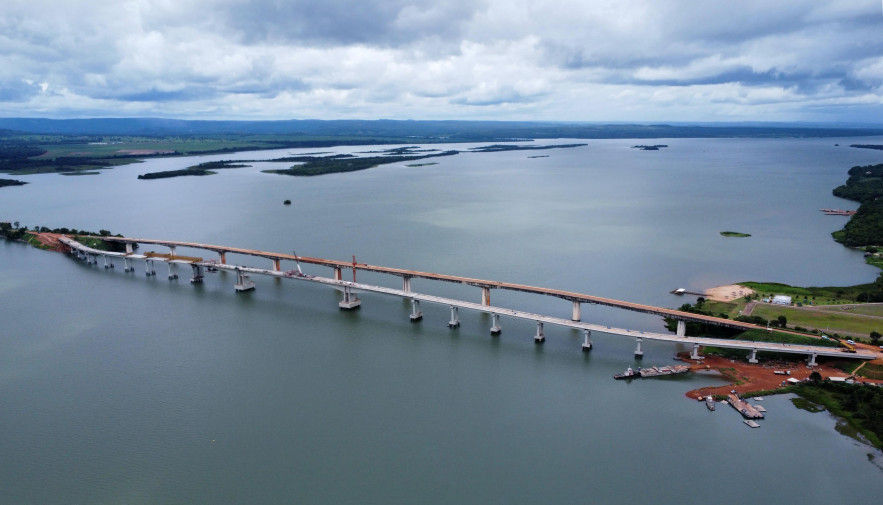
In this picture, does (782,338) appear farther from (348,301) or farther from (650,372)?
(348,301)

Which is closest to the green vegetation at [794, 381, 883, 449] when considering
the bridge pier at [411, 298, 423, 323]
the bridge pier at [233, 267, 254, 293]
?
the bridge pier at [411, 298, 423, 323]

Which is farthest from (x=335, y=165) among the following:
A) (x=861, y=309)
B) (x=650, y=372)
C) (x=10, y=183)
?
(x=650, y=372)

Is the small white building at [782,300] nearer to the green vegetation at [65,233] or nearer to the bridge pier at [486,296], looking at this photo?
the bridge pier at [486,296]

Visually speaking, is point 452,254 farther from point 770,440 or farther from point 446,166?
point 446,166

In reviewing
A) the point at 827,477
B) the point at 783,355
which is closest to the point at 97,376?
the point at 827,477

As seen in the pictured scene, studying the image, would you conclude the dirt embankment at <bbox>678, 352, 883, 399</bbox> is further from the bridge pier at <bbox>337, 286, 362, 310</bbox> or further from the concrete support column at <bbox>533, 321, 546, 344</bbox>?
the bridge pier at <bbox>337, 286, 362, 310</bbox>

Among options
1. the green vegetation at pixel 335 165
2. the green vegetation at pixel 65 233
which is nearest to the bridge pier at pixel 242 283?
the green vegetation at pixel 65 233

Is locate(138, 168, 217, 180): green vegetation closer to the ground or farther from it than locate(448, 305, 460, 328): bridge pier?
farther from it
